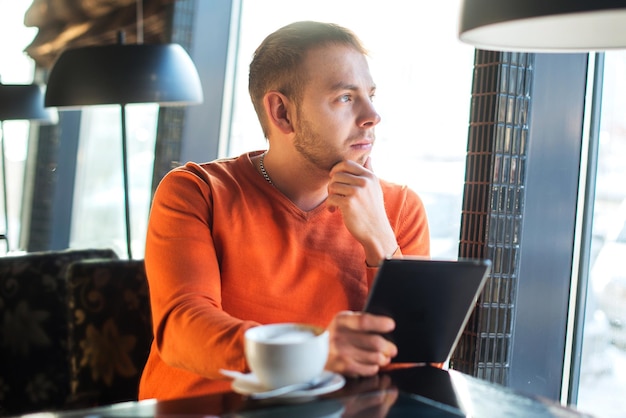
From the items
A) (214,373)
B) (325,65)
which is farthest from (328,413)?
(325,65)

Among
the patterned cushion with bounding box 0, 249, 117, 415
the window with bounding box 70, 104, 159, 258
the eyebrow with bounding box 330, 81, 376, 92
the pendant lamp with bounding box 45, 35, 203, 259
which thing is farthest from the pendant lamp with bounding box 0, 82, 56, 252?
the eyebrow with bounding box 330, 81, 376, 92

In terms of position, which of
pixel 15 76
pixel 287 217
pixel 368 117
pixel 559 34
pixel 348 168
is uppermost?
pixel 15 76

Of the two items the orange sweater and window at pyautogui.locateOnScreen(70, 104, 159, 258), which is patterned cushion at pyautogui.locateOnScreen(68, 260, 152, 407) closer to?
the orange sweater

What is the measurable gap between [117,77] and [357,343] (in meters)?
1.45

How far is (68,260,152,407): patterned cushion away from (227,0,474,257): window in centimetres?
95

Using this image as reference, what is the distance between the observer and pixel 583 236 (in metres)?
1.94

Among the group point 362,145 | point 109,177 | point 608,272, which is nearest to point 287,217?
point 362,145

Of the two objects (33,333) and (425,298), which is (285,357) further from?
(33,333)

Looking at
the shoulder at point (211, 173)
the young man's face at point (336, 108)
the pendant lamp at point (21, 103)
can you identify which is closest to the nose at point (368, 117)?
the young man's face at point (336, 108)

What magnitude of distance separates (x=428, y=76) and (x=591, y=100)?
2.03ft

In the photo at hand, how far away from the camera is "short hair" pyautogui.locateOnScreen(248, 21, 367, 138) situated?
1.70 m

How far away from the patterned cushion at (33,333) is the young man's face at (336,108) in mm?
915

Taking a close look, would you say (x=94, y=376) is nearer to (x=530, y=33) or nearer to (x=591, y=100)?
(x=530, y=33)

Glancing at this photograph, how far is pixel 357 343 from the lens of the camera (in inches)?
43.9
